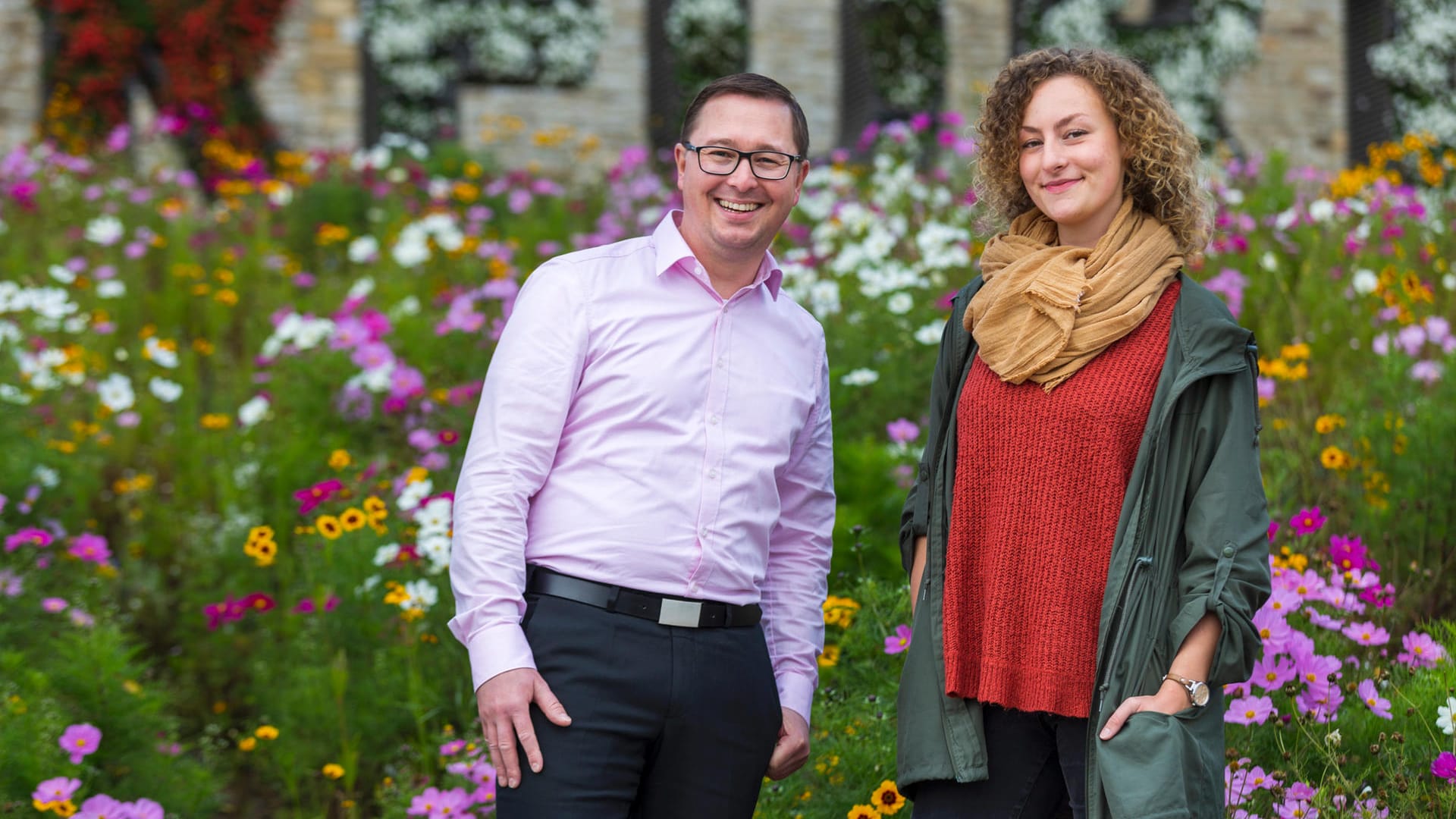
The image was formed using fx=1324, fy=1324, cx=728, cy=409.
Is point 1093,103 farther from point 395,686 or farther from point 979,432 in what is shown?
point 395,686

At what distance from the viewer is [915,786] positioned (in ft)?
6.75

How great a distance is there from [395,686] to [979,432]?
76.9 inches

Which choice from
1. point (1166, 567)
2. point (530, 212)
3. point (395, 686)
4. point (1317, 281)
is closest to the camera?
point (1166, 567)

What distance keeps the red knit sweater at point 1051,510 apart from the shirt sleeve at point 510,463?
64 cm

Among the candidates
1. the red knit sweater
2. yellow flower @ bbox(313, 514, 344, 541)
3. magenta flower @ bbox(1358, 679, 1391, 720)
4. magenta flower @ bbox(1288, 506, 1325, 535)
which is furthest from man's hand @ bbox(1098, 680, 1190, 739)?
yellow flower @ bbox(313, 514, 344, 541)

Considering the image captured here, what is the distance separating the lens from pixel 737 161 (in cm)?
211

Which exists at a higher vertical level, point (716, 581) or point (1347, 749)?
point (716, 581)

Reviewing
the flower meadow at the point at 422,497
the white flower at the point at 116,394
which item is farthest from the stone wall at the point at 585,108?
the white flower at the point at 116,394

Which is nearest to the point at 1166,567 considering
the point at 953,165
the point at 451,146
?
the point at 953,165

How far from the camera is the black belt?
6.60ft

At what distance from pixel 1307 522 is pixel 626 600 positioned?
5.44 ft

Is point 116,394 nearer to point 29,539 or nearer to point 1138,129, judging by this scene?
point 29,539

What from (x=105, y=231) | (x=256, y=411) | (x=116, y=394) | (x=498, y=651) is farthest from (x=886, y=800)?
(x=105, y=231)

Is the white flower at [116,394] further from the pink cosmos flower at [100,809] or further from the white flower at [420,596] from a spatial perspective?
the pink cosmos flower at [100,809]
